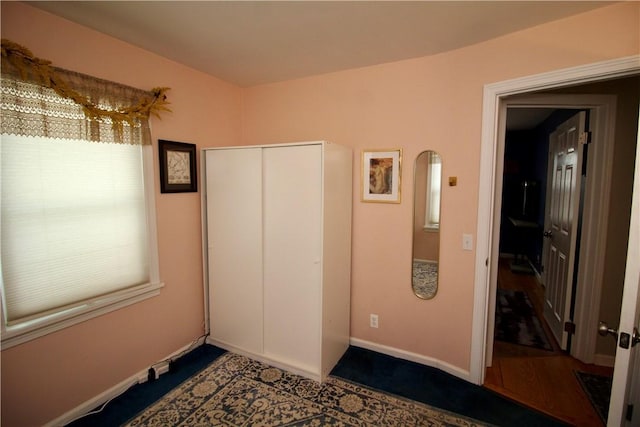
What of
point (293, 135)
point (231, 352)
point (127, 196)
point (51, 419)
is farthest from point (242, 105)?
point (51, 419)

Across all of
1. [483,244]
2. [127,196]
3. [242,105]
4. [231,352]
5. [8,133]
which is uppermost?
[242,105]

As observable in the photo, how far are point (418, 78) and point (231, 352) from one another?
2.79m

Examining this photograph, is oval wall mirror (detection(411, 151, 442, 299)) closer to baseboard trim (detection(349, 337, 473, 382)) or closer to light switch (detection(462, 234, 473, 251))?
light switch (detection(462, 234, 473, 251))

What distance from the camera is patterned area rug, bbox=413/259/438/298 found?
238 centimetres

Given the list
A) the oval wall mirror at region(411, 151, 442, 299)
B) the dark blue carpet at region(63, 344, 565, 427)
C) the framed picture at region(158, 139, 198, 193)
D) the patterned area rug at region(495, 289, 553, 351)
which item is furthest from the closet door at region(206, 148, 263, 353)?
the patterned area rug at region(495, 289, 553, 351)

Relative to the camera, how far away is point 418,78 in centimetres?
231

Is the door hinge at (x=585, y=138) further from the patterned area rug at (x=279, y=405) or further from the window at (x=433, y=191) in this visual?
the patterned area rug at (x=279, y=405)

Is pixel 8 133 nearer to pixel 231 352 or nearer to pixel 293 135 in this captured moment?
pixel 293 135

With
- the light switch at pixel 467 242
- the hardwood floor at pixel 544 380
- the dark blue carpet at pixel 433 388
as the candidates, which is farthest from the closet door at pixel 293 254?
the hardwood floor at pixel 544 380

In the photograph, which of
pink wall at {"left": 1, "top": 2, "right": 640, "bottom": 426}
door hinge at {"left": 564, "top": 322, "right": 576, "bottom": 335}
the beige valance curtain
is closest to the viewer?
the beige valance curtain

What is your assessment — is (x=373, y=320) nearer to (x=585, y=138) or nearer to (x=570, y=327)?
(x=570, y=327)

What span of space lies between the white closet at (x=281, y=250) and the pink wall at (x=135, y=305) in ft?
0.77

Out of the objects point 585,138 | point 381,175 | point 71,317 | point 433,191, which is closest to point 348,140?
point 381,175

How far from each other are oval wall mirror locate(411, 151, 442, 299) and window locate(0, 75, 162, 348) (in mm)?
2077
